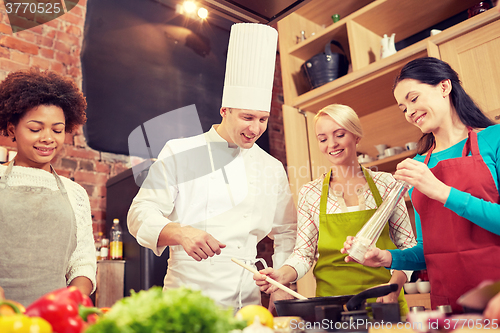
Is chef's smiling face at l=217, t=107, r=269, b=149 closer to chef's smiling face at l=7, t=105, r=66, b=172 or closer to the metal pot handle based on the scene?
chef's smiling face at l=7, t=105, r=66, b=172

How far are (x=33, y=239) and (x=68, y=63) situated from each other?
1789 millimetres

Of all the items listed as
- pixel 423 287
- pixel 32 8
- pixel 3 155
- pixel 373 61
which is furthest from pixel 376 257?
pixel 32 8

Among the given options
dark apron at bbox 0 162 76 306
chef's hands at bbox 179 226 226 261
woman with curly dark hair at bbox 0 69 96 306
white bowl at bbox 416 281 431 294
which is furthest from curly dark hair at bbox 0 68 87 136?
white bowl at bbox 416 281 431 294

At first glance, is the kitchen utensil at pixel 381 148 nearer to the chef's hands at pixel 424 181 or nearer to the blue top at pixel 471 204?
the blue top at pixel 471 204

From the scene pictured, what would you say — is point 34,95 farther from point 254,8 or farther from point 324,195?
point 324,195

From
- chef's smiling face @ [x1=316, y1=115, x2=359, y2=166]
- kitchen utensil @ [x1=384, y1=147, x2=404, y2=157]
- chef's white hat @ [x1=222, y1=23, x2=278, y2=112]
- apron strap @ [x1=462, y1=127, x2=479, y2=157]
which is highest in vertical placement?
chef's white hat @ [x1=222, y1=23, x2=278, y2=112]

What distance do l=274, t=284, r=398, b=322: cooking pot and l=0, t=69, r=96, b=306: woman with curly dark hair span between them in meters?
0.72

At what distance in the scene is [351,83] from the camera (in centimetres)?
252

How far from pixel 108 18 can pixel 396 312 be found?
9.22ft

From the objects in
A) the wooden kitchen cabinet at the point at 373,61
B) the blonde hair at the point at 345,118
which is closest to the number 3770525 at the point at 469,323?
the blonde hair at the point at 345,118

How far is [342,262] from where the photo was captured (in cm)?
145

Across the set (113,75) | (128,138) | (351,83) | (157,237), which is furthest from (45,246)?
(351,83)

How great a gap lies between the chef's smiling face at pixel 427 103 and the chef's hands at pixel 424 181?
0.26 m

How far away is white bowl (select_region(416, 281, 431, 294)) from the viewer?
2141 mm
